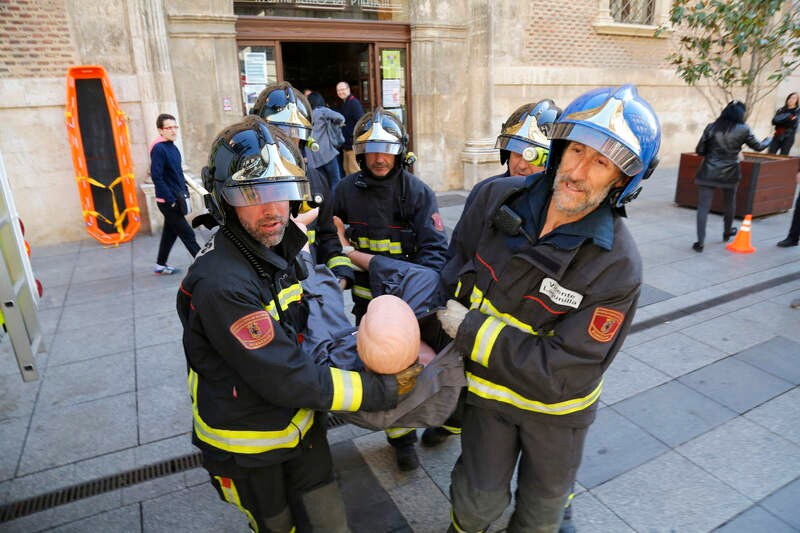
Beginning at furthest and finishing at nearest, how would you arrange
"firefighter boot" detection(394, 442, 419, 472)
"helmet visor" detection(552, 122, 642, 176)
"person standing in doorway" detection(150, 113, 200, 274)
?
"person standing in doorway" detection(150, 113, 200, 274) → "firefighter boot" detection(394, 442, 419, 472) → "helmet visor" detection(552, 122, 642, 176)

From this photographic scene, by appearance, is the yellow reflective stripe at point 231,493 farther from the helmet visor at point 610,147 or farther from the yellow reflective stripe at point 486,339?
the helmet visor at point 610,147

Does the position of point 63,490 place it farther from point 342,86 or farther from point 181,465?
point 342,86

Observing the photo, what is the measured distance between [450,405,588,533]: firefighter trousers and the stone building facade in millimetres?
7960

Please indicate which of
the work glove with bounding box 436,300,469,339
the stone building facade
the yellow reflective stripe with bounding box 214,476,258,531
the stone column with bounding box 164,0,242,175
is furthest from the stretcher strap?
the work glove with bounding box 436,300,469,339

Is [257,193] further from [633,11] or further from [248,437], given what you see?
[633,11]

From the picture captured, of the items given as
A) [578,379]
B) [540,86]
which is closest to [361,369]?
[578,379]

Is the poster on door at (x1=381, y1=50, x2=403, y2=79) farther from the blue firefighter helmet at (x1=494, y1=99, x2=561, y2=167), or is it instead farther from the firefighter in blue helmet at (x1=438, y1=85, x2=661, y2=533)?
the firefighter in blue helmet at (x1=438, y1=85, x2=661, y2=533)

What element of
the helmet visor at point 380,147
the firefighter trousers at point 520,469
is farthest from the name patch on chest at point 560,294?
the helmet visor at point 380,147

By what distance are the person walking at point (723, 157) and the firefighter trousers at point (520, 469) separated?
6.37 m

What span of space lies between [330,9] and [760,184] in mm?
8592

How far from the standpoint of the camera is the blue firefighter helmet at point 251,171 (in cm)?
187

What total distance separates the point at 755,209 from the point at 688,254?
2.79 metres

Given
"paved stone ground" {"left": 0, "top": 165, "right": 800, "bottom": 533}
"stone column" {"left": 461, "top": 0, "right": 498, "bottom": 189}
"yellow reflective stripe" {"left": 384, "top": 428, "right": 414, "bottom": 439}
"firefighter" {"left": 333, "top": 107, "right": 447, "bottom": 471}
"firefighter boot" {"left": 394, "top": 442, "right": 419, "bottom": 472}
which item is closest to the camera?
"paved stone ground" {"left": 0, "top": 165, "right": 800, "bottom": 533}

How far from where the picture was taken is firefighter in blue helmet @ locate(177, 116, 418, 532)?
1.86 m
